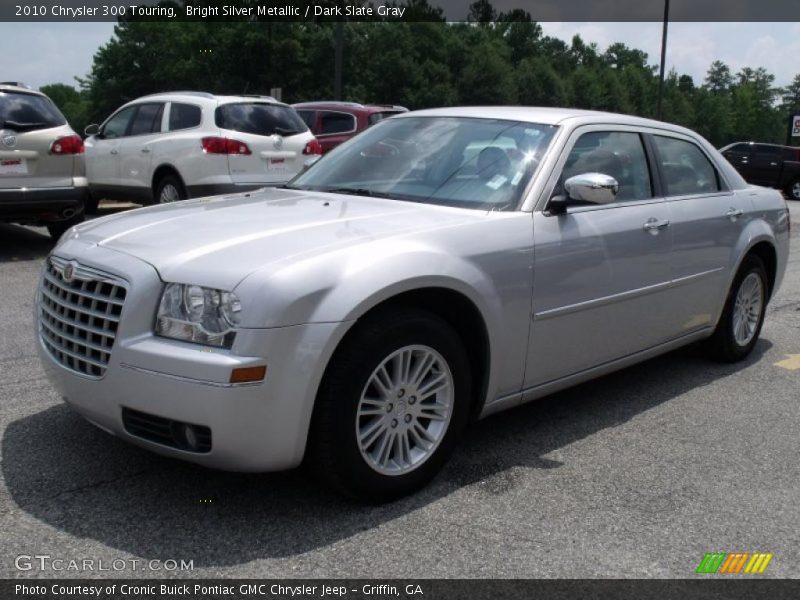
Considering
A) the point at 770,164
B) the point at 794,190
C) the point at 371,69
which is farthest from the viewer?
the point at 371,69

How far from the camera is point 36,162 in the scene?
895 cm

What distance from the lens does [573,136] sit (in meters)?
4.49

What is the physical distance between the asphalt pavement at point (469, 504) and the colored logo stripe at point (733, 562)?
3 centimetres

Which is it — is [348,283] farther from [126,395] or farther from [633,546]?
[633,546]

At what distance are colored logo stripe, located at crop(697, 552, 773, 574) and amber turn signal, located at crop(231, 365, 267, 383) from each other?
5.40 feet

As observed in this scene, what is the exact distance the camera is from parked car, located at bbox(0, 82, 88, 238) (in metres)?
8.76

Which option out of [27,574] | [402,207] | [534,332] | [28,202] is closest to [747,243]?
[534,332]

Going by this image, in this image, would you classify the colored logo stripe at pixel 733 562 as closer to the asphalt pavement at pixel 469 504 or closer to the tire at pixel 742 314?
the asphalt pavement at pixel 469 504

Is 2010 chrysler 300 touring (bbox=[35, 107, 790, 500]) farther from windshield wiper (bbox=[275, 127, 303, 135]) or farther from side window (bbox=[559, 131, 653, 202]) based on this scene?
windshield wiper (bbox=[275, 127, 303, 135])

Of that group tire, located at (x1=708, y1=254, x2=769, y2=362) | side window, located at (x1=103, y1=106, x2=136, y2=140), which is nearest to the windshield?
tire, located at (x1=708, y1=254, x2=769, y2=362)

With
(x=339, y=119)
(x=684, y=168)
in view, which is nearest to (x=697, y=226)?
(x=684, y=168)

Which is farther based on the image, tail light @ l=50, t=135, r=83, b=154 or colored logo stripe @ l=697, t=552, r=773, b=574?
tail light @ l=50, t=135, r=83, b=154

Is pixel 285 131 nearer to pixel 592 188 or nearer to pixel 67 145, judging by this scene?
pixel 67 145

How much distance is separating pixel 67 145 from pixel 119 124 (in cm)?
277
